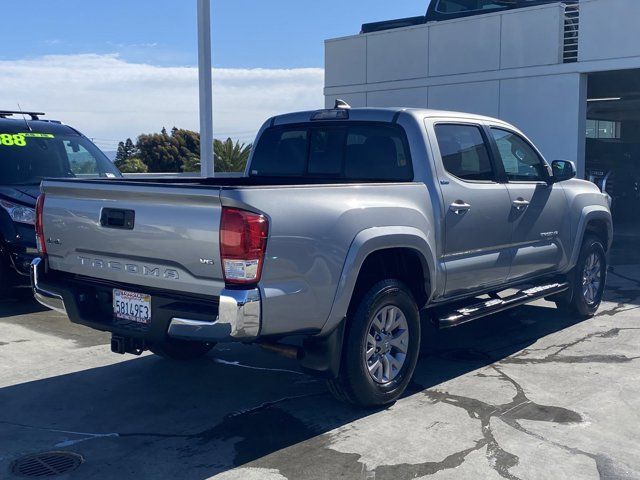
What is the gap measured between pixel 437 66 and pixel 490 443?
15.1 metres

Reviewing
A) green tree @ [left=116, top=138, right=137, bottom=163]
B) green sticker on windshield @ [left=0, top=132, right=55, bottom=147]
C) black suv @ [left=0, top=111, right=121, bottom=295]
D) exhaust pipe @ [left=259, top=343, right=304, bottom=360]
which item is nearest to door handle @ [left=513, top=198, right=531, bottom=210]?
exhaust pipe @ [left=259, top=343, right=304, bottom=360]

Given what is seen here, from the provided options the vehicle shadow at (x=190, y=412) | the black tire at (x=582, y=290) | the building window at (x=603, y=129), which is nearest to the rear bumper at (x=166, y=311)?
the vehicle shadow at (x=190, y=412)

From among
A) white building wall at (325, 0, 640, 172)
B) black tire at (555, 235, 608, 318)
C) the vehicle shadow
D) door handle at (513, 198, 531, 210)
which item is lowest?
the vehicle shadow

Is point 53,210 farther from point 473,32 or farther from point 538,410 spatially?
point 473,32

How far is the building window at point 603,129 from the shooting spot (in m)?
27.0

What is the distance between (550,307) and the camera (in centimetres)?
865

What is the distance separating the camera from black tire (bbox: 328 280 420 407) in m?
4.95

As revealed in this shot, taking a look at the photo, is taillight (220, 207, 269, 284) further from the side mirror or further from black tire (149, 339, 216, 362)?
the side mirror

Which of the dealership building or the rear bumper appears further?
the dealership building

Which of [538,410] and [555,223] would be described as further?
[555,223]

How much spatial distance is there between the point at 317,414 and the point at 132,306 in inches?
56.5

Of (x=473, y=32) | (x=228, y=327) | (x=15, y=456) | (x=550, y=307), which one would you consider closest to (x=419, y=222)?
(x=228, y=327)

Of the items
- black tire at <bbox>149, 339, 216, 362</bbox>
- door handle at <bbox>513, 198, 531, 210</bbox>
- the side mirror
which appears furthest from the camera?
the side mirror

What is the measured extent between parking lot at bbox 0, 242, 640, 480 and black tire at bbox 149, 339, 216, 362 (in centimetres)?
10
